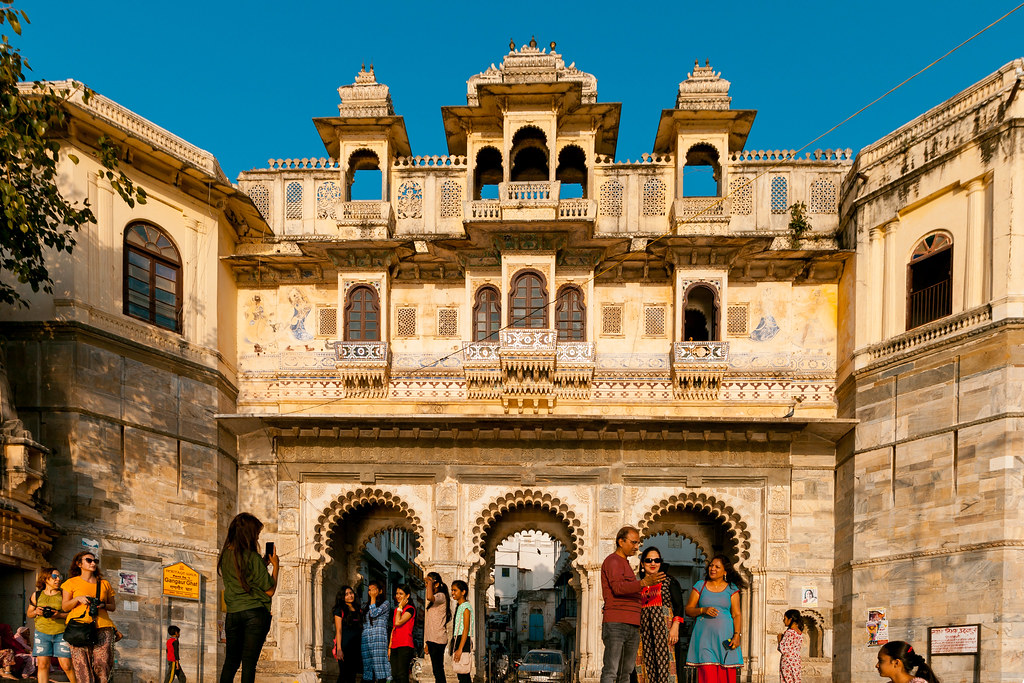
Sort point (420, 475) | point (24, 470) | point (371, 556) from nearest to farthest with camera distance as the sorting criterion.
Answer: point (24, 470) < point (420, 475) < point (371, 556)

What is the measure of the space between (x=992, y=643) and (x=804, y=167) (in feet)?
31.9

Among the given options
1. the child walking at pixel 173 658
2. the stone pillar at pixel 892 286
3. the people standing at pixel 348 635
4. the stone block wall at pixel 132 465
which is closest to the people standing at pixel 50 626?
the people standing at pixel 348 635

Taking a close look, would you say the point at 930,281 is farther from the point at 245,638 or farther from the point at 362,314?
the point at 245,638

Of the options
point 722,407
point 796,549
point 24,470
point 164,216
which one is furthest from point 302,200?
point 796,549

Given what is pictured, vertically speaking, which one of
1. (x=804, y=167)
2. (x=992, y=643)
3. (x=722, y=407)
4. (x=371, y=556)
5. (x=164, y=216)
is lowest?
(x=371, y=556)

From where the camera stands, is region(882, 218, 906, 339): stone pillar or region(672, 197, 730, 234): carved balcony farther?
region(672, 197, 730, 234): carved balcony

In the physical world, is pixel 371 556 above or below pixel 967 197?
below

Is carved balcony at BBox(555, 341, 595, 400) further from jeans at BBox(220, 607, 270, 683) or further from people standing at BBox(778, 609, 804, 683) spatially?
jeans at BBox(220, 607, 270, 683)

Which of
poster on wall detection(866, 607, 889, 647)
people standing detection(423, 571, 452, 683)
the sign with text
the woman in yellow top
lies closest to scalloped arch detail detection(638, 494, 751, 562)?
poster on wall detection(866, 607, 889, 647)

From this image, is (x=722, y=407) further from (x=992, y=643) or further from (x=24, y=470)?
(x=24, y=470)

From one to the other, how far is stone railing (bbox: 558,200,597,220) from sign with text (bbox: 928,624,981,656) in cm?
944

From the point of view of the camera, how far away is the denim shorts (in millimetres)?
10070

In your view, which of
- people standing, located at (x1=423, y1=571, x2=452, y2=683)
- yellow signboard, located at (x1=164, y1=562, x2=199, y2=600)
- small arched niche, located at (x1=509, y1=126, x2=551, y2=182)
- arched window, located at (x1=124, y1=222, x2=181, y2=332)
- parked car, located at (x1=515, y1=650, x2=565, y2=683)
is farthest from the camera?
parked car, located at (x1=515, y1=650, x2=565, y2=683)

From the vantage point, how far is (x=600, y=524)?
18859mm
